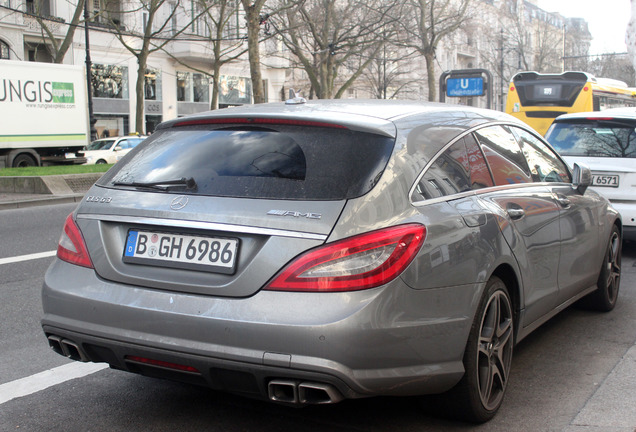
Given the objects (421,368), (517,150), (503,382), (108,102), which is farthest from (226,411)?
(108,102)

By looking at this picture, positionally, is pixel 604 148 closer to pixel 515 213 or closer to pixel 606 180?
pixel 606 180

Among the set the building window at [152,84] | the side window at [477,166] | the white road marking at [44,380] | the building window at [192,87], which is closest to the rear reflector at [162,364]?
the white road marking at [44,380]

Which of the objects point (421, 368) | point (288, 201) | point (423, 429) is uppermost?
point (288, 201)

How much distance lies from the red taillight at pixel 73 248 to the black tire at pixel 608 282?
3.89 m

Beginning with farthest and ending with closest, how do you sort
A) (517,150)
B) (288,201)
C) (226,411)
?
(517,150) < (226,411) < (288,201)

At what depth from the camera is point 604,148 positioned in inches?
340

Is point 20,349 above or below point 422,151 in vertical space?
below

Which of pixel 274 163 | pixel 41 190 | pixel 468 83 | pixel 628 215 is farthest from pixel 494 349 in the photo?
pixel 468 83

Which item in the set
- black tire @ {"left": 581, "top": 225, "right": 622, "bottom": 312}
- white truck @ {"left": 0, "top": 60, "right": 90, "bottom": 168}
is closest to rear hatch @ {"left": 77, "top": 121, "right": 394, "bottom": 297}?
black tire @ {"left": 581, "top": 225, "right": 622, "bottom": 312}

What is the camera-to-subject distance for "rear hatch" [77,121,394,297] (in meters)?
3.04

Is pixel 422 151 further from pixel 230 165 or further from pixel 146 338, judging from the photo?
pixel 146 338

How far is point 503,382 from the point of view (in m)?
3.82

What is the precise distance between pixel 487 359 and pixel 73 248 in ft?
6.78

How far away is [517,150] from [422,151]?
4.62 ft
